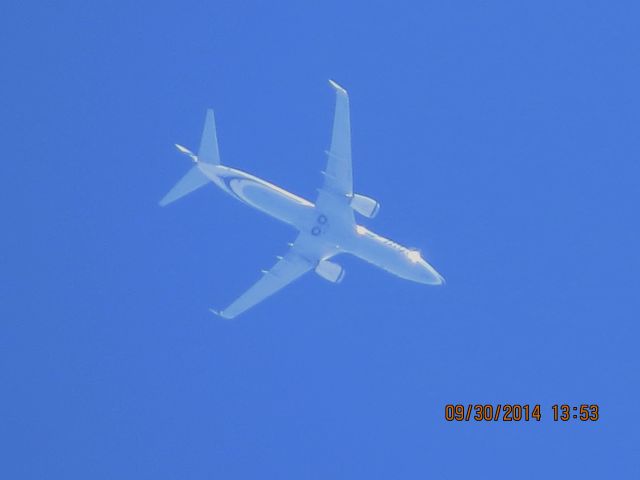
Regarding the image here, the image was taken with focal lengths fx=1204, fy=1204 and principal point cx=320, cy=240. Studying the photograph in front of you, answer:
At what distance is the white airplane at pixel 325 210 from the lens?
69.7 meters

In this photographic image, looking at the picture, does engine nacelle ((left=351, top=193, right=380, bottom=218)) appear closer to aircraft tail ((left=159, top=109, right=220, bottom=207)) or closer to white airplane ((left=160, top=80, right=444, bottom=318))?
white airplane ((left=160, top=80, right=444, bottom=318))

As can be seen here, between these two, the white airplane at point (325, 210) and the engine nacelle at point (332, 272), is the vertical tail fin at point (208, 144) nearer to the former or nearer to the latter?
the white airplane at point (325, 210)

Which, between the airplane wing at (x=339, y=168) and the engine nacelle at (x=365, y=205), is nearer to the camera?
the airplane wing at (x=339, y=168)

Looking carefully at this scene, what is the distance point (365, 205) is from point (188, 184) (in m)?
11.1

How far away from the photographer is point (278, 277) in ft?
250

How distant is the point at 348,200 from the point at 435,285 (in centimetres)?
784

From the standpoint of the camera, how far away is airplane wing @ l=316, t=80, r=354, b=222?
67119 mm

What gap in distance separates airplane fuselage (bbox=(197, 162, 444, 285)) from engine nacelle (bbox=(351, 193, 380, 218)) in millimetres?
2076

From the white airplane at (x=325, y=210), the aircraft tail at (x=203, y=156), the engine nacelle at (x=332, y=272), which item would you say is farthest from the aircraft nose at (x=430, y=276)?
the aircraft tail at (x=203, y=156)

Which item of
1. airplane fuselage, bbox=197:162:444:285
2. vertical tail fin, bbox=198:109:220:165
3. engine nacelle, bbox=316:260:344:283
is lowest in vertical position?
engine nacelle, bbox=316:260:344:283

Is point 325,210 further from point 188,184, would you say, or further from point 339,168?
point 188,184

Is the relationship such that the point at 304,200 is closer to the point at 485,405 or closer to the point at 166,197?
the point at 166,197

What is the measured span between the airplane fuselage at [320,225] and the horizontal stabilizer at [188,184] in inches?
15.6

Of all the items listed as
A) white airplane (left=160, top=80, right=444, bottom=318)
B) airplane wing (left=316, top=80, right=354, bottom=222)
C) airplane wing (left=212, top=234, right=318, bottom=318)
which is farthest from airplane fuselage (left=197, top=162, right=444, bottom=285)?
airplane wing (left=212, top=234, right=318, bottom=318)
